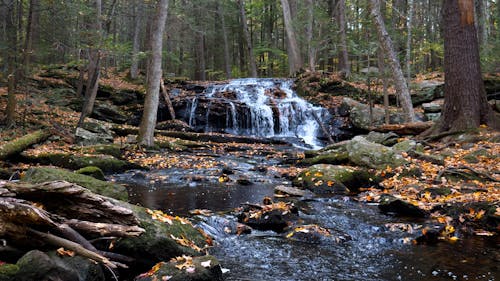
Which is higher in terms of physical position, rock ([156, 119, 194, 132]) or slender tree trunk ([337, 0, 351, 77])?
slender tree trunk ([337, 0, 351, 77])

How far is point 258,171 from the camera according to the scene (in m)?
10.5

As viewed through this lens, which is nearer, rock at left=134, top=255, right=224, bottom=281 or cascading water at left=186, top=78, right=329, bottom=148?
rock at left=134, top=255, right=224, bottom=281

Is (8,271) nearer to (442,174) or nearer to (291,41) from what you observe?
(442,174)

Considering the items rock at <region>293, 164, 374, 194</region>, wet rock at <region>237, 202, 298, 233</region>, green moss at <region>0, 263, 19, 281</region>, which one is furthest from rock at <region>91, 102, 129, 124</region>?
green moss at <region>0, 263, 19, 281</region>

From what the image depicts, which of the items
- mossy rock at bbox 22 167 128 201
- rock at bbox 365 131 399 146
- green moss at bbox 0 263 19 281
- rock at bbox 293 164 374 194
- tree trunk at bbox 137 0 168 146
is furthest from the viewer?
tree trunk at bbox 137 0 168 146

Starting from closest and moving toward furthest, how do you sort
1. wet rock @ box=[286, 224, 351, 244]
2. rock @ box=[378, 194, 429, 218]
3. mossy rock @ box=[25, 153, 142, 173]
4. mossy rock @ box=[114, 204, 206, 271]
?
1. mossy rock @ box=[114, 204, 206, 271]
2. wet rock @ box=[286, 224, 351, 244]
3. rock @ box=[378, 194, 429, 218]
4. mossy rock @ box=[25, 153, 142, 173]

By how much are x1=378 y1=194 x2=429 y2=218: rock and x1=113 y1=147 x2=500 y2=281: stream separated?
0.65ft

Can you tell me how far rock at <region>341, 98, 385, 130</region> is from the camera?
667 inches

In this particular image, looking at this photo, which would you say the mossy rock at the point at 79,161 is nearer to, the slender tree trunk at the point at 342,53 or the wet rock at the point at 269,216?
the wet rock at the point at 269,216

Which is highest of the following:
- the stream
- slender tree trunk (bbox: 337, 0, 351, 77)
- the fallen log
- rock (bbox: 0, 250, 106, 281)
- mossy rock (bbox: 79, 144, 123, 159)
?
slender tree trunk (bbox: 337, 0, 351, 77)

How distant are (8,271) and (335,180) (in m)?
6.39

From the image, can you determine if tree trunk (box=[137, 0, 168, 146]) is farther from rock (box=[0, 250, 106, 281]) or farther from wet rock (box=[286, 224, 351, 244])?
rock (box=[0, 250, 106, 281])

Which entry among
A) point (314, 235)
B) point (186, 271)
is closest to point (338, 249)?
point (314, 235)

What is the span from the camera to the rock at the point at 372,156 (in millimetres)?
8828
